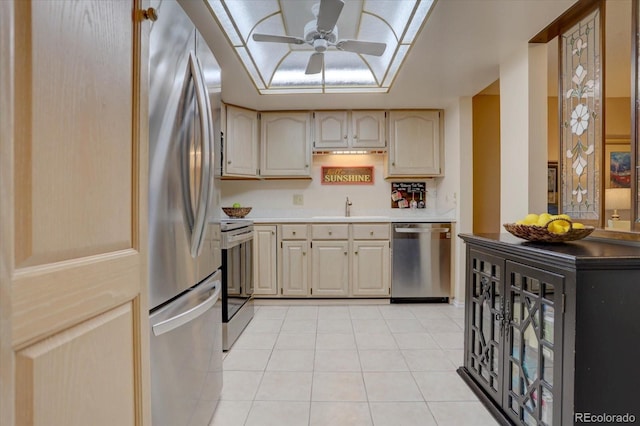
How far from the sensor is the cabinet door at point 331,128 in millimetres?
3617

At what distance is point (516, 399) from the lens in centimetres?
140

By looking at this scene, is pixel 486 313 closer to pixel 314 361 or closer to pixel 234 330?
pixel 314 361

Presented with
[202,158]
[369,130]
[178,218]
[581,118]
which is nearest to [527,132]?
[581,118]

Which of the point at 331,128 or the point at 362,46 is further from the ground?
the point at 362,46

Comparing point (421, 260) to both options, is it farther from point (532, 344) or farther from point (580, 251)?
point (580, 251)

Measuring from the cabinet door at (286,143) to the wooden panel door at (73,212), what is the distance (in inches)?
109

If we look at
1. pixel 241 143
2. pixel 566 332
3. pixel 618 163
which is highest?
pixel 241 143

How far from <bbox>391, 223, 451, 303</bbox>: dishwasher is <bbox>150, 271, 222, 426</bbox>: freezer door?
2187 mm

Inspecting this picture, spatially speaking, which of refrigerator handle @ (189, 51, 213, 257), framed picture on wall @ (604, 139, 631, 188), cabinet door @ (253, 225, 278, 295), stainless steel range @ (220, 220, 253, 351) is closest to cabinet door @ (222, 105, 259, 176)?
cabinet door @ (253, 225, 278, 295)

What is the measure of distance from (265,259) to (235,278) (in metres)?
0.85

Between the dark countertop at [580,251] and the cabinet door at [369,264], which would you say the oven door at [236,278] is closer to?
the cabinet door at [369,264]

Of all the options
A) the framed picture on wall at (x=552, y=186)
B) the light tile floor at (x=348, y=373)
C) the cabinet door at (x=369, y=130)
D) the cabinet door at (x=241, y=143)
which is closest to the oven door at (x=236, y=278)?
the light tile floor at (x=348, y=373)

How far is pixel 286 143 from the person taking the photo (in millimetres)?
3646

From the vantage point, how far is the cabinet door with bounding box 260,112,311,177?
3637 millimetres
